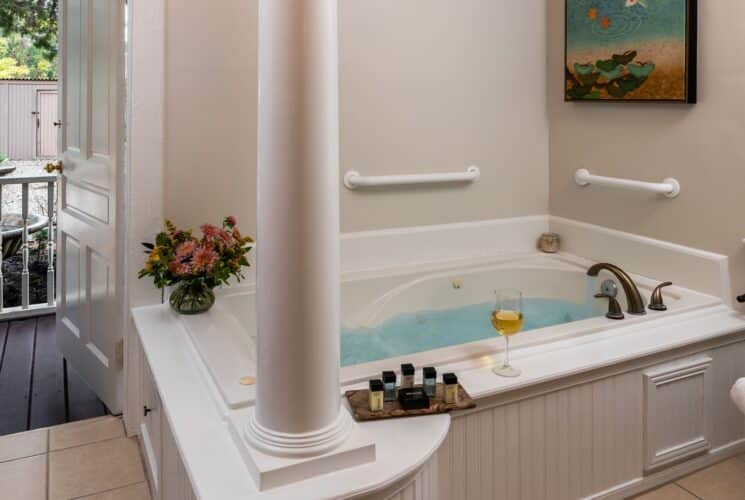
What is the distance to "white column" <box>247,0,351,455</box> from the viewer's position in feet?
4.13

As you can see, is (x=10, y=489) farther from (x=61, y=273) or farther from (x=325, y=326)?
(x=325, y=326)

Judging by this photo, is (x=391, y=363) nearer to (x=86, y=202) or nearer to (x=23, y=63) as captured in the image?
(x=86, y=202)

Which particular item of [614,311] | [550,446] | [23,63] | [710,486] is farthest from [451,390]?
[23,63]

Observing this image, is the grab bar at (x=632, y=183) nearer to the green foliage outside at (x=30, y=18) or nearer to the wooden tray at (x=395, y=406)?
the wooden tray at (x=395, y=406)

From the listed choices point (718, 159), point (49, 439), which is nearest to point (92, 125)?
point (49, 439)

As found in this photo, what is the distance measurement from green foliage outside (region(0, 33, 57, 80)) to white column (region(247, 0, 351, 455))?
7618 millimetres

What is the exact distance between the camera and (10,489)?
220cm

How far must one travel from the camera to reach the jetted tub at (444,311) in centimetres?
207

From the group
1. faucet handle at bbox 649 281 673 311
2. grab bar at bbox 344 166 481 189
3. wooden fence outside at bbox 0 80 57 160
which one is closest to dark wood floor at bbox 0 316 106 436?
grab bar at bbox 344 166 481 189

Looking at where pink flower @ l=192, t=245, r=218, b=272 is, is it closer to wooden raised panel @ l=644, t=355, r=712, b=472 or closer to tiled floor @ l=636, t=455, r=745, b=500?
wooden raised panel @ l=644, t=355, r=712, b=472

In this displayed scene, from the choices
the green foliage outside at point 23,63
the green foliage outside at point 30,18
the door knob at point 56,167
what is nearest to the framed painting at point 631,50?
the door knob at point 56,167

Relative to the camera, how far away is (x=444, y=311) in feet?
9.50

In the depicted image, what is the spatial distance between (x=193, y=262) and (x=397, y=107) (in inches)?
48.7

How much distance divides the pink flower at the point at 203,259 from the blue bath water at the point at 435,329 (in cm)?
59
